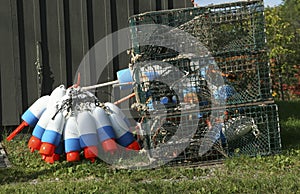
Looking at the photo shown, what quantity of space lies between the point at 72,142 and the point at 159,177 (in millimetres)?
1322

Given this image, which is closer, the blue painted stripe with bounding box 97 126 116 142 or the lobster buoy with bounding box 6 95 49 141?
the blue painted stripe with bounding box 97 126 116 142

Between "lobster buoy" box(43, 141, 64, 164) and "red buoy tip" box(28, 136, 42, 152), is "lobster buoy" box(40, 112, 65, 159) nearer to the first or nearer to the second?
"lobster buoy" box(43, 141, 64, 164)

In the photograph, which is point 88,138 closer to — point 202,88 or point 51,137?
point 51,137

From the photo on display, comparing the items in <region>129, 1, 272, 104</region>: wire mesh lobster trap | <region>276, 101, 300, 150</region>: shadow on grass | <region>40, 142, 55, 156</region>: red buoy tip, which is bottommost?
<region>276, 101, 300, 150</region>: shadow on grass

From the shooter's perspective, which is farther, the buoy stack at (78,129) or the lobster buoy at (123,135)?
the lobster buoy at (123,135)

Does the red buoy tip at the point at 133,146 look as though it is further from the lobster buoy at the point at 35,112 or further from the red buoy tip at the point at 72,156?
the lobster buoy at the point at 35,112

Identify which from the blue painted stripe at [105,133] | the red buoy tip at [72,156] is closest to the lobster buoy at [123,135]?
the blue painted stripe at [105,133]

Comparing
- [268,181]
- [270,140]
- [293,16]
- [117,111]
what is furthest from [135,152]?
[293,16]

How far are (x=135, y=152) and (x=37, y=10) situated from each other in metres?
2.67

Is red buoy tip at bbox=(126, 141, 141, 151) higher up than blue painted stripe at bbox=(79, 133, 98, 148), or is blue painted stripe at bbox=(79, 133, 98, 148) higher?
blue painted stripe at bbox=(79, 133, 98, 148)

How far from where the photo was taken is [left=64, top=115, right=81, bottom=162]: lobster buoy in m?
6.38

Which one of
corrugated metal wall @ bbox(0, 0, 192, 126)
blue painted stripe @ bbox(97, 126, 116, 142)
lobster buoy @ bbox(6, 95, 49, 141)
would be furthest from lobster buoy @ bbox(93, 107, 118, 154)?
corrugated metal wall @ bbox(0, 0, 192, 126)

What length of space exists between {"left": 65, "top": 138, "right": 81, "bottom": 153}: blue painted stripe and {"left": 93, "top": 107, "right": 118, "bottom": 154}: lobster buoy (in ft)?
0.93

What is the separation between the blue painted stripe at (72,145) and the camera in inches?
251
